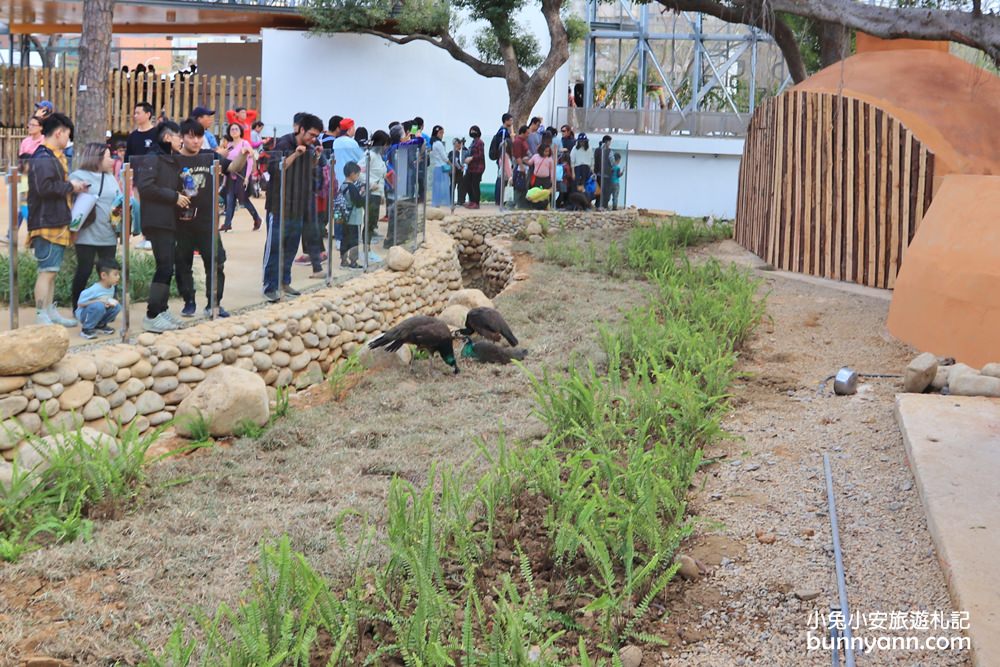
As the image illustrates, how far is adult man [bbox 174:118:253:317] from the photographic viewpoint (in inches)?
331

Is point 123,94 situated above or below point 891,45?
below

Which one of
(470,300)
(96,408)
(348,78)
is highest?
(348,78)

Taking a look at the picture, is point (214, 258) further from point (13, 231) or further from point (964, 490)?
point (964, 490)

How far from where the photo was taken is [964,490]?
17.3 feet

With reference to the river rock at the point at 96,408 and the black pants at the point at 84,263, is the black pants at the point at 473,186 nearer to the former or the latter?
the black pants at the point at 84,263

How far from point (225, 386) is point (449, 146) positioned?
12859mm

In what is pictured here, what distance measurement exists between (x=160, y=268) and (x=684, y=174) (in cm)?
2200

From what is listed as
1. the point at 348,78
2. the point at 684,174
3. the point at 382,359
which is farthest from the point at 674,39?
the point at 382,359

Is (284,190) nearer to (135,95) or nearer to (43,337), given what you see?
(43,337)

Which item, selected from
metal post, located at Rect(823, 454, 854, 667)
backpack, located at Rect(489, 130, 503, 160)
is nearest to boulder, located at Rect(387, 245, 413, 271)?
metal post, located at Rect(823, 454, 854, 667)

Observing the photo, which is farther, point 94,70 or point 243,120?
point 243,120

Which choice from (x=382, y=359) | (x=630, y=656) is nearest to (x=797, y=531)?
(x=630, y=656)

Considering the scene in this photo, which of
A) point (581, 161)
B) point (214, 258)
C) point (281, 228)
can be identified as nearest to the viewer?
point (214, 258)

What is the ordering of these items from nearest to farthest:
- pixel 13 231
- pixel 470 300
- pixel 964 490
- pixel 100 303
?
pixel 964 490, pixel 13 231, pixel 100 303, pixel 470 300
